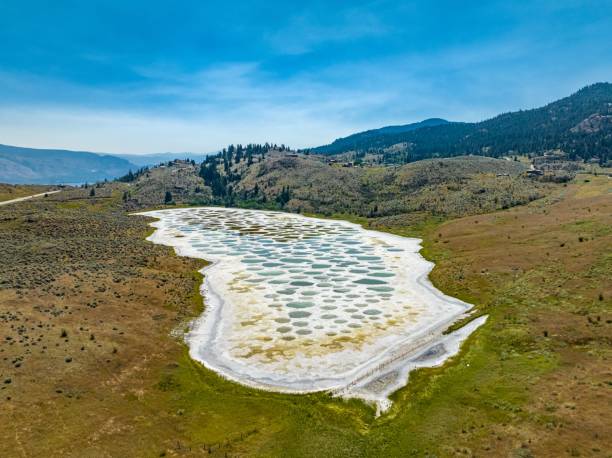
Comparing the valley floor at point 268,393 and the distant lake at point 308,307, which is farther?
the distant lake at point 308,307

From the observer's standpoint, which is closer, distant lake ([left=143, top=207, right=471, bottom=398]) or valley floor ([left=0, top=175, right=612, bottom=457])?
valley floor ([left=0, top=175, right=612, bottom=457])

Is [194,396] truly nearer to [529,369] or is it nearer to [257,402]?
[257,402]

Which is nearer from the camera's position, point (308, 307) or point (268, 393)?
point (268, 393)

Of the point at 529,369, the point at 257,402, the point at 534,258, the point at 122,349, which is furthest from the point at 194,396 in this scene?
the point at 534,258
